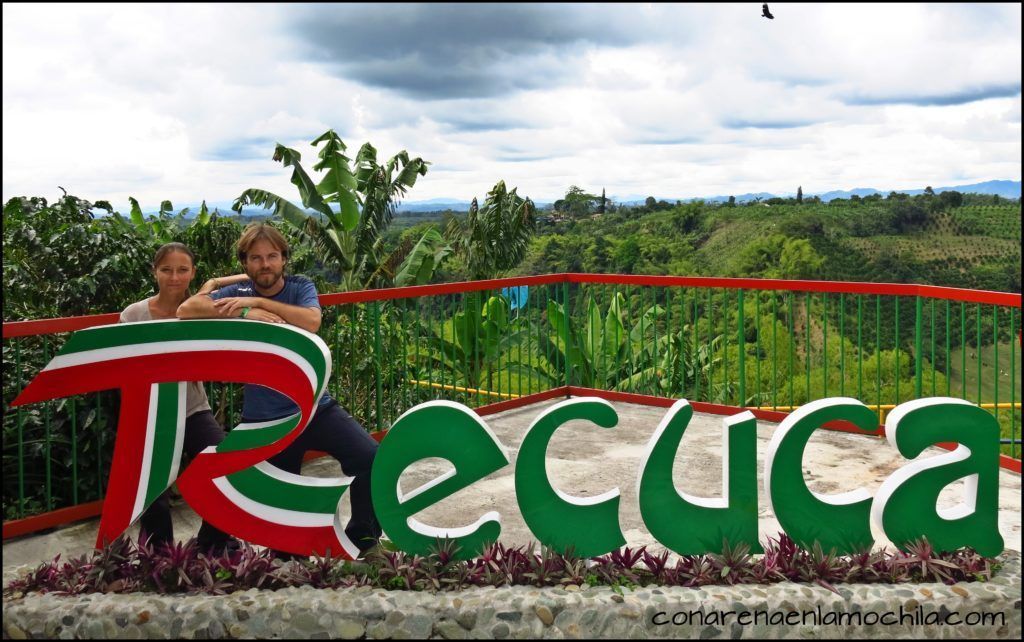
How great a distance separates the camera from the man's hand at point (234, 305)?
12.2 feet

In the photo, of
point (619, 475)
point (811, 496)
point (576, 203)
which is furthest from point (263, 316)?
point (576, 203)

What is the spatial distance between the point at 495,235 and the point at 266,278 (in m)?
17.1

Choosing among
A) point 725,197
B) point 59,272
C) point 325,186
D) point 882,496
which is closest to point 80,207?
point 59,272

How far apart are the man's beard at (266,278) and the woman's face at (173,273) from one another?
339mm

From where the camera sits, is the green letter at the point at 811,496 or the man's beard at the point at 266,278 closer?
the green letter at the point at 811,496

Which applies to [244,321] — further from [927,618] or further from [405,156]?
[405,156]

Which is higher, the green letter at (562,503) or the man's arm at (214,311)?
the man's arm at (214,311)

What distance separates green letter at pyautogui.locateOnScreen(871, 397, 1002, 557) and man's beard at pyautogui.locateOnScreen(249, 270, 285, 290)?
2.62 metres

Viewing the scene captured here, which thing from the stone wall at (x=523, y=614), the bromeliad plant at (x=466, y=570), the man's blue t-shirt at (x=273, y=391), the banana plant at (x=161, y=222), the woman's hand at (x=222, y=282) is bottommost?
the stone wall at (x=523, y=614)

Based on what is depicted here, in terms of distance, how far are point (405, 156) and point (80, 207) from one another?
14386mm

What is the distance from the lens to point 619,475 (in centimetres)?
558

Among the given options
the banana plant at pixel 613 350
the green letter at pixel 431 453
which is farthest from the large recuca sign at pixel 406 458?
the banana plant at pixel 613 350

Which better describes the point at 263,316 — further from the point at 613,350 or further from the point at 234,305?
the point at 613,350

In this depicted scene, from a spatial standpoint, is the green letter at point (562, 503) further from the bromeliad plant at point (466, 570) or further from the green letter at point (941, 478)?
the green letter at point (941, 478)
